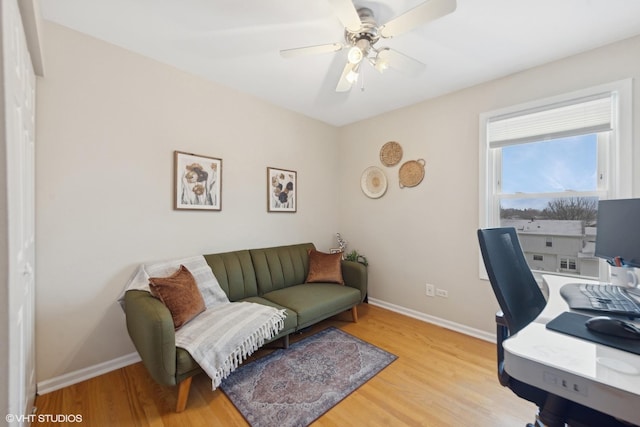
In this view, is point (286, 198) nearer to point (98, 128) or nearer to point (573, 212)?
point (98, 128)

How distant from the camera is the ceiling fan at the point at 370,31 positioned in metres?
1.32

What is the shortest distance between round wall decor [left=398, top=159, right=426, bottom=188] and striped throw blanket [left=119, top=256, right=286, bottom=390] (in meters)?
2.01

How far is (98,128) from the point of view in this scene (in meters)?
1.95

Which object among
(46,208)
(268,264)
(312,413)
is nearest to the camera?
(312,413)

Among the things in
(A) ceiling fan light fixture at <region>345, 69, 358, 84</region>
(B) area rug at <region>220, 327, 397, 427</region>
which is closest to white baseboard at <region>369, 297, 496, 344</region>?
(B) area rug at <region>220, 327, 397, 427</region>

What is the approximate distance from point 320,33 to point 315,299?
7.17ft

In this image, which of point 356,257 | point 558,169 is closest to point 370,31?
point 558,169

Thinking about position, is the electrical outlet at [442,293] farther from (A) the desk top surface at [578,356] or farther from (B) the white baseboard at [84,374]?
(B) the white baseboard at [84,374]

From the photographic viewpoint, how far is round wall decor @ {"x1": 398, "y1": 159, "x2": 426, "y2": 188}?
2.95m

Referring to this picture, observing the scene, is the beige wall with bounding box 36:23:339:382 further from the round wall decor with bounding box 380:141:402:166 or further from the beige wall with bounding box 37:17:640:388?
the round wall decor with bounding box 380:141:402:166

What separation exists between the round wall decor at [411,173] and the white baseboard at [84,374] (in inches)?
123

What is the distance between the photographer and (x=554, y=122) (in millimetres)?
2172

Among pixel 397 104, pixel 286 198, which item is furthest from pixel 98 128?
pixel 397 104

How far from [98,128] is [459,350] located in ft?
11.4
